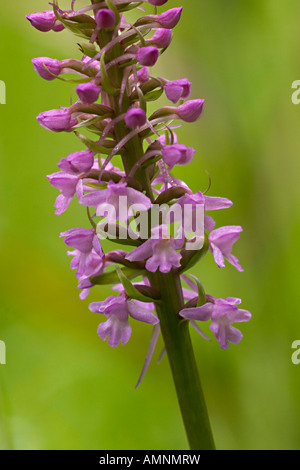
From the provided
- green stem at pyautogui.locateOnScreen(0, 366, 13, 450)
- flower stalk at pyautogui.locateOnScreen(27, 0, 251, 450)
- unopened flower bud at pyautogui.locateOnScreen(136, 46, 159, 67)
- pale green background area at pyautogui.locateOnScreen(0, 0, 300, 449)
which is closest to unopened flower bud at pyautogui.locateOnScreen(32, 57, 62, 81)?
flower stalk at pyautogui.locateOnScreen(27, 0, 251, 450)

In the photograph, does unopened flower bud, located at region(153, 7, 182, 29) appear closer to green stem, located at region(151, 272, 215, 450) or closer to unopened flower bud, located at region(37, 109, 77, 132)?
unopened flower bud, located at region(37, 109, 77, 132)

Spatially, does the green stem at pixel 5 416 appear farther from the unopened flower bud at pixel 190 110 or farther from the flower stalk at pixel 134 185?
the unopened flower bud at pixel 190 110

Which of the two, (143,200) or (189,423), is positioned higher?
(143,200)

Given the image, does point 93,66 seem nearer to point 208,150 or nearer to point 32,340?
point 208,150

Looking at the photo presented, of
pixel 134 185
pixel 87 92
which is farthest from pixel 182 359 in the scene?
pixel 87 92

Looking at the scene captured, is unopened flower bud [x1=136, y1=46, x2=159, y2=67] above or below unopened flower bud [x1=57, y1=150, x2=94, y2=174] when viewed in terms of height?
above

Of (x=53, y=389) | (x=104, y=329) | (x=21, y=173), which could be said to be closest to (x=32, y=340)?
(x=53, y=389)

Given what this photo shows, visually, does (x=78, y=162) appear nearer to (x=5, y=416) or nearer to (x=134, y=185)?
(x=134, y=185)

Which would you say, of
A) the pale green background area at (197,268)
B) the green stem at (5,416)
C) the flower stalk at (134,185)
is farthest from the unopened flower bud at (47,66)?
the green stem at (5,416)
